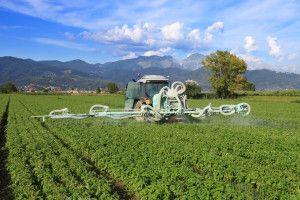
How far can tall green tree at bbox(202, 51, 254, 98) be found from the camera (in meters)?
77.1

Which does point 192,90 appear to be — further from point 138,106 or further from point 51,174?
point 51,174

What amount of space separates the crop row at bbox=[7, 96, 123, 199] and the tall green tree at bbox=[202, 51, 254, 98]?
2525 inches

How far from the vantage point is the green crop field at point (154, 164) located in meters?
8.75

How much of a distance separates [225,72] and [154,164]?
6904cm

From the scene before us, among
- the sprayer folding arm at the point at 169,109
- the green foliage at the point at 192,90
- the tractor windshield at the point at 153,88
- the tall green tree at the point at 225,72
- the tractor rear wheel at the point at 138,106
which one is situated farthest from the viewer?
the tall green tree at the point at 225,72

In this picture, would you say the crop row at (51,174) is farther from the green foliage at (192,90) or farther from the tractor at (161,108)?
the green foliage at (192,90)

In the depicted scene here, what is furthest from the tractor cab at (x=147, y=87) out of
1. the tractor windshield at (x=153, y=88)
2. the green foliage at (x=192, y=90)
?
the green foliage at (x=192, y=90)

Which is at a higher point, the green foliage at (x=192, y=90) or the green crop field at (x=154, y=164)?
the green foliage at (x=192, y=90)

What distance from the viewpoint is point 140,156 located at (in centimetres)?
1220

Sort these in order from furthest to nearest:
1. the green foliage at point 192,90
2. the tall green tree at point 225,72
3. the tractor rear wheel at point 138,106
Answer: the tall green tree at point 225,72 → the green foliage at point 192,90 → the tractor rear wheel at point 138,106

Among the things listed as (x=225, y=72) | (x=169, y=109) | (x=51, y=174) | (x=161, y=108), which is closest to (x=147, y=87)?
(x=161, y=108)

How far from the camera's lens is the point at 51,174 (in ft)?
33.5

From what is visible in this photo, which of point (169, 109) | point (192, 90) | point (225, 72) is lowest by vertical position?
point (169, 109)

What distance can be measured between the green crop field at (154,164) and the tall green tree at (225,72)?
59781 mm
